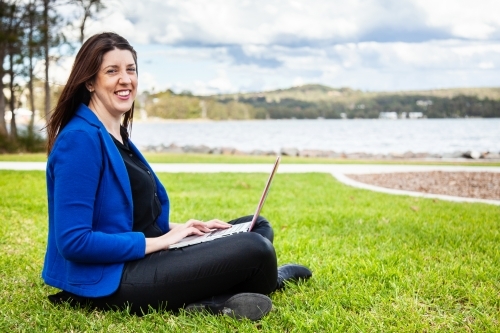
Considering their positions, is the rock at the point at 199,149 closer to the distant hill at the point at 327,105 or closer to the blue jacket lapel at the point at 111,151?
the blue jacket lapel at the point at 111,151

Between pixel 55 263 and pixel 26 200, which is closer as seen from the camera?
pixel 55 263

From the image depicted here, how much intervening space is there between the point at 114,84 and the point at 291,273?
1.79 metres

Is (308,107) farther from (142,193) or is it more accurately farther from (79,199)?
(79,199)

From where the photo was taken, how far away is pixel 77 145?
2.95 meters

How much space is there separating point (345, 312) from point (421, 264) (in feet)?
4.87

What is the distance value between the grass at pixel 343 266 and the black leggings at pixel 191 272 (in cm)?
12

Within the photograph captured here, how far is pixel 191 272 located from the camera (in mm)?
3146

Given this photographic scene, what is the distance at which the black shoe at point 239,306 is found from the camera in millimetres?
3238

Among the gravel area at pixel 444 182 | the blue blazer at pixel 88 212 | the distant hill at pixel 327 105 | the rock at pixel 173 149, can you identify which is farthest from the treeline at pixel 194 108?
the blue blazer at pixel 88 212

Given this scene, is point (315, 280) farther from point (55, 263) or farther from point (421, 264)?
point (55, 263)

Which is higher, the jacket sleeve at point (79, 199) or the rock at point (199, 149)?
the jacket sleeve at point (79, 199)

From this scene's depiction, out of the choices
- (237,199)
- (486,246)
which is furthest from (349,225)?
(237,199)

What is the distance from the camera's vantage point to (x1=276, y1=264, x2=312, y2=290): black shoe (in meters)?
3.90

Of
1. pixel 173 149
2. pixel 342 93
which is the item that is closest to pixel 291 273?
pixel 173 149
